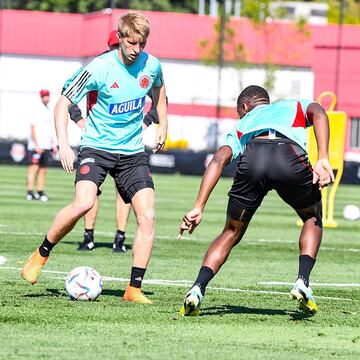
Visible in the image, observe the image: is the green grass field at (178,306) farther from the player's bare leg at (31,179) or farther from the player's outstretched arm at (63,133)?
the player's bare leg at (31,179)

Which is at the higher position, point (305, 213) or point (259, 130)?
point (259, 130)

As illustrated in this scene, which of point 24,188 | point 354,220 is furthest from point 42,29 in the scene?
point 354,220

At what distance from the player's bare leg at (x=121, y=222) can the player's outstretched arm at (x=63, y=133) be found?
4.03 metres

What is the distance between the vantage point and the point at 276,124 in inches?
320

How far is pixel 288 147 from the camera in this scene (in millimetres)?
8102

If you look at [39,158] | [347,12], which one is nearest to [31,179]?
[39,158]

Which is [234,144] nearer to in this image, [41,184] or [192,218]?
[192,218]

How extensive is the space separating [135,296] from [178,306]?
1.32 feet

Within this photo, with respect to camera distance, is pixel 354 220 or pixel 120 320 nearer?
pixel 120 320

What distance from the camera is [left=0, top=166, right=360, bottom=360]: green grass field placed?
22.1 feet

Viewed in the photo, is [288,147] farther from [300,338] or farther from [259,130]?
[300,338]

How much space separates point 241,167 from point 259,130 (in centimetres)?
29

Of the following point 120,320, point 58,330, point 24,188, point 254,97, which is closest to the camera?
point 58,330

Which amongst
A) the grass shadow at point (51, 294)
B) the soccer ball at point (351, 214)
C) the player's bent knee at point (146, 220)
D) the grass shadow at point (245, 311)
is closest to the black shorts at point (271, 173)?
the grass shadow at point (245, 311)
